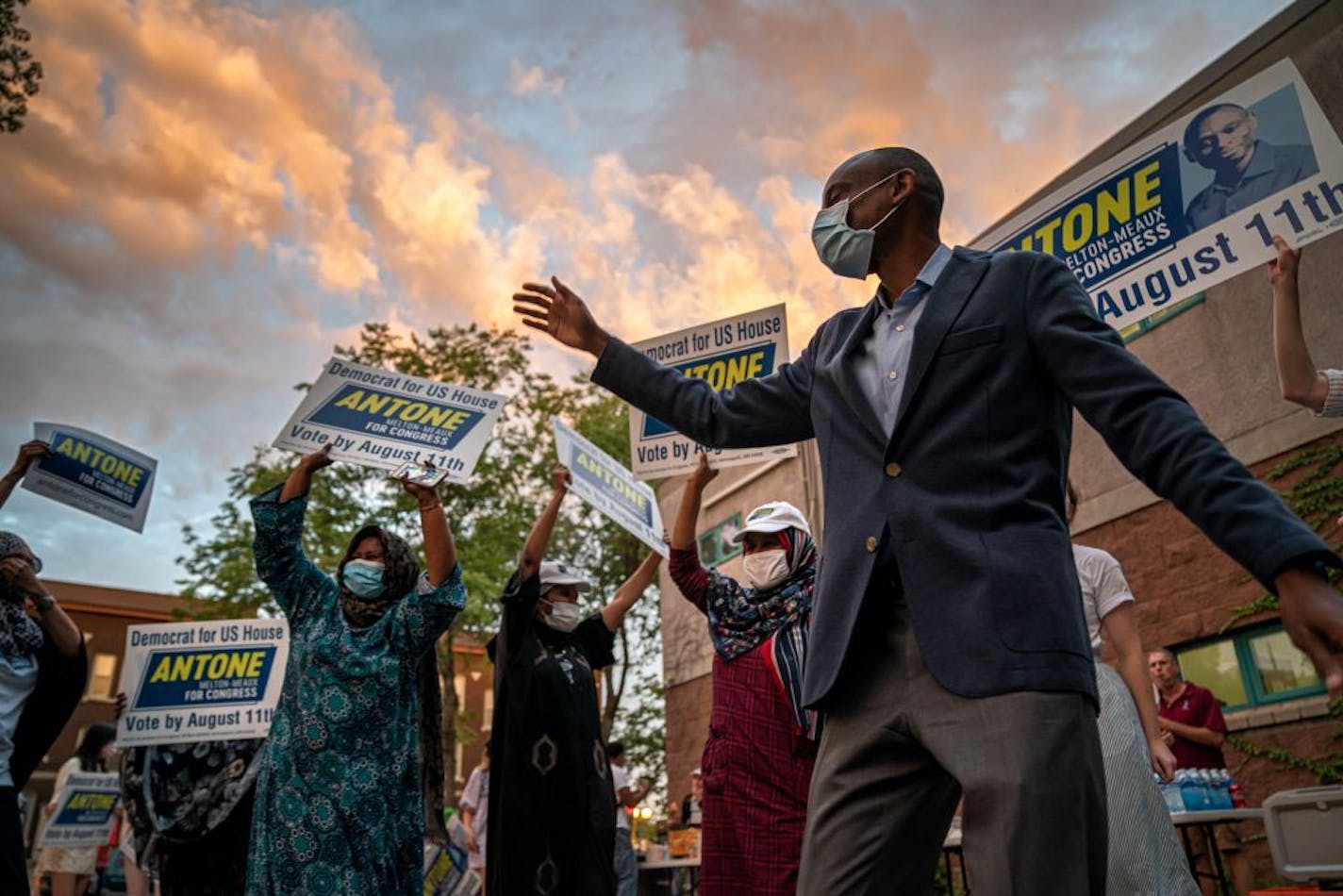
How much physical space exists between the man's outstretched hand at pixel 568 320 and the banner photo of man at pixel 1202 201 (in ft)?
8.09

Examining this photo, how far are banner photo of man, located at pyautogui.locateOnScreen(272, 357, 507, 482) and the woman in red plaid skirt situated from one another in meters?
1.24

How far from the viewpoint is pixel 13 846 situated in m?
4.35

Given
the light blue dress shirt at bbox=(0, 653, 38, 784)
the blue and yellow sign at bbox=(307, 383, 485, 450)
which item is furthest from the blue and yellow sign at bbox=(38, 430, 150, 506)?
the blue and yellow sign at bbox=(307, 383, 485, 450)

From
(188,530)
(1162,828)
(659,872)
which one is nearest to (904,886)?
(1162,828)

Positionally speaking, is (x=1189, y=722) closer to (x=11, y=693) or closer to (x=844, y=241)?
(x=844, y=241)

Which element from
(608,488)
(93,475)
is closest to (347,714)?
(608,488)

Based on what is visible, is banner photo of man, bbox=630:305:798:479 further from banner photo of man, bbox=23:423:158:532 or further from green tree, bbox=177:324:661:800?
green tree, bbox=177:324:661:800

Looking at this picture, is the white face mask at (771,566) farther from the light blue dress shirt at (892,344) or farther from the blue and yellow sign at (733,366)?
the light blue dress shirt at (892,344)

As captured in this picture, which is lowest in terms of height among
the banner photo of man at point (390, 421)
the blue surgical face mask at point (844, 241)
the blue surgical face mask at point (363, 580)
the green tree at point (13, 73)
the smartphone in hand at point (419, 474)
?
the blue surgical face mask at point (363, 580)

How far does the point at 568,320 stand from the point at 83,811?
803 cm

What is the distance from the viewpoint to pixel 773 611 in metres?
4.54

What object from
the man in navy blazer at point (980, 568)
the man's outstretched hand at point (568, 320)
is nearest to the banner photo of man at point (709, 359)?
the man's outstretched hand at point (568, 320)

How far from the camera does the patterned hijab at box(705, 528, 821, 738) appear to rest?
4375 mm

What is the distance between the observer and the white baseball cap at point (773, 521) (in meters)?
4.58
